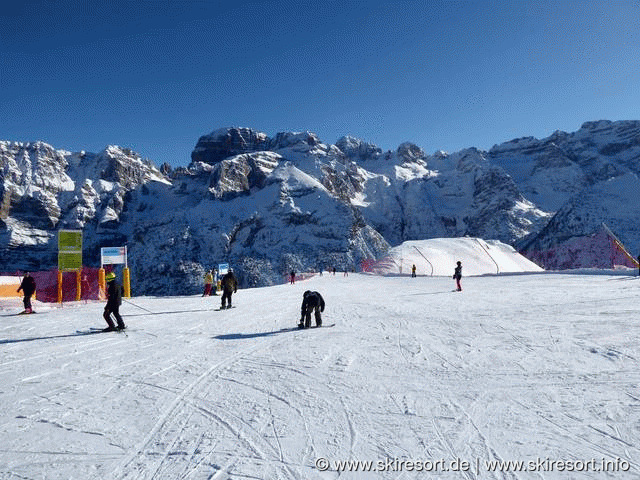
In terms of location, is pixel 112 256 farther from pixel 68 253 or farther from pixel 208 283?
pixel 208 283

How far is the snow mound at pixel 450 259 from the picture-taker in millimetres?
47719

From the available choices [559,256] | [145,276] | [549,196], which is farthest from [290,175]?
[549,196]

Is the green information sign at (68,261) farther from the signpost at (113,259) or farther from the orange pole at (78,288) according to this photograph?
the signpost at (113,259)

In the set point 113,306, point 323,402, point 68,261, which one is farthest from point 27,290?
point 323,402

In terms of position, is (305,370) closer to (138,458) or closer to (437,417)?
(437,417)

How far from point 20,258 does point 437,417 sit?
239 metres

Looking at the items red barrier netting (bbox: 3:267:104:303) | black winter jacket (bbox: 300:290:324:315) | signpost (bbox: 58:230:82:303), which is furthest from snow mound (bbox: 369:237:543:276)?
black winter jacket (bbox: 300:290:324:315)

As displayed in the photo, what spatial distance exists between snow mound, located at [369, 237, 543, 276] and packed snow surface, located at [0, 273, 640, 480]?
37.8m

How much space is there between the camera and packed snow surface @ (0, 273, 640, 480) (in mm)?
3383

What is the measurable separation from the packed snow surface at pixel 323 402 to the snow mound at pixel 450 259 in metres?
37.8

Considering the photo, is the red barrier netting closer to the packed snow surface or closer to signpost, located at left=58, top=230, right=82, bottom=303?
signpost, located at left=58, top=230, right=82, bottom=303

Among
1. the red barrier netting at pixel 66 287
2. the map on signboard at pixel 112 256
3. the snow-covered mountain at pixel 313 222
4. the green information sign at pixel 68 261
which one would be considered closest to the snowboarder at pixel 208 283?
the map on signboard at pixel 112 256

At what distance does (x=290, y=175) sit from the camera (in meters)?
164

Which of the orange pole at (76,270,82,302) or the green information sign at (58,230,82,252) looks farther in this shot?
the orange pole at (76,270,82,302)
